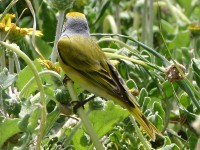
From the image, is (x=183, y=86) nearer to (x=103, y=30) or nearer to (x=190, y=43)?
(x=190, y=43)

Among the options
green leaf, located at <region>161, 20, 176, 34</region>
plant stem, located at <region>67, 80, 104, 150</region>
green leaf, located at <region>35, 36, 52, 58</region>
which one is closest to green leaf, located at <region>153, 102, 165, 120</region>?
plant stem, located at <region>67, 80, 104, 150</region>

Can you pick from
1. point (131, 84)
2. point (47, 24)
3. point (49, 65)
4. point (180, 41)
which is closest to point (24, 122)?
point (49, 65)

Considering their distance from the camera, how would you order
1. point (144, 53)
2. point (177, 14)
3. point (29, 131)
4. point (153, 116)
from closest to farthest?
1. point (29, 131)
2. point (153, 116)
3. point (144, 53)
4. point (177, 14)

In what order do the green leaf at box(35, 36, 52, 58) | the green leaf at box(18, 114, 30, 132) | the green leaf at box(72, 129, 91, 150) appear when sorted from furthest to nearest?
the green leaf at box(35, 36, 52, 58)
the green leaf at box(72, 129, 91, 150)
the green leaf at box(18, 114, 30, 132)

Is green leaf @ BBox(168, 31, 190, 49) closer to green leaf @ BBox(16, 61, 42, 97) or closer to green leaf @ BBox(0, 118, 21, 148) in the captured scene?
green leaf @ BBox(16, 61, 42, 97)

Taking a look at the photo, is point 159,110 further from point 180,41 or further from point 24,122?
point 180,41

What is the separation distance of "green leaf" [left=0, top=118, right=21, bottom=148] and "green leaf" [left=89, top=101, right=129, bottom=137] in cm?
27

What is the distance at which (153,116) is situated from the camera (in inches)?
82.4

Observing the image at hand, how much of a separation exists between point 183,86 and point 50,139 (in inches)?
16.9

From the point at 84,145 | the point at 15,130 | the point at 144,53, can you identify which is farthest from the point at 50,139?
the point at 144,53

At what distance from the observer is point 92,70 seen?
77.9 inches

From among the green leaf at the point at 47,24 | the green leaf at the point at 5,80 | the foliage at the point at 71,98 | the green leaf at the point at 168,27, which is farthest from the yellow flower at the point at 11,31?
the green leaf at the point at 168,27

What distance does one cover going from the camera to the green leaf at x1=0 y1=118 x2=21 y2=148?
1683 millimetres

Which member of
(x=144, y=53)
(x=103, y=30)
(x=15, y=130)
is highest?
(x=15, y=130)
